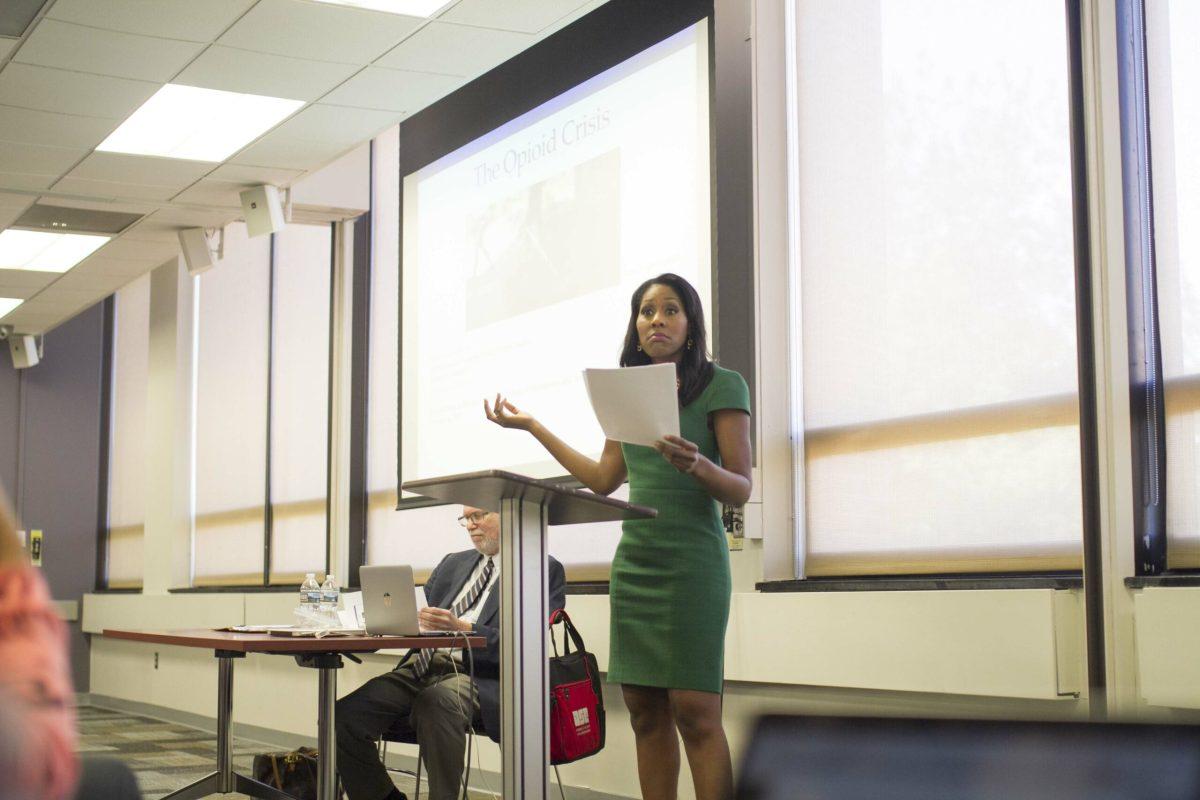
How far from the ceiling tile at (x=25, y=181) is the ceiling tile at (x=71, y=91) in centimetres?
97

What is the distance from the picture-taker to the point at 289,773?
449cm

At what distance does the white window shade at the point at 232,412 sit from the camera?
303 inches

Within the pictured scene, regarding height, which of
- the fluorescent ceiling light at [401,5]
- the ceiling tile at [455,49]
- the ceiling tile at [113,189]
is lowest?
the ceiling tile at [113,189]

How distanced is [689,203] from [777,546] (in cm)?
116

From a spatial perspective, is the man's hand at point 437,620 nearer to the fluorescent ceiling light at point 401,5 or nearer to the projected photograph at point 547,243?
the projected photograph at point 547,243

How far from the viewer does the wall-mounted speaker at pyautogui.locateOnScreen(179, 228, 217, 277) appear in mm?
6859

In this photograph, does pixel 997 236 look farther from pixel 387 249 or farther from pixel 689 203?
pixel 387 249

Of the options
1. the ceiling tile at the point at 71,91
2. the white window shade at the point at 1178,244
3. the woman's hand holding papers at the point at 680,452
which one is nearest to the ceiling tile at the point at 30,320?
the ceiling tile at the point at 71,91

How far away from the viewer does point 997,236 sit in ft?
10.5

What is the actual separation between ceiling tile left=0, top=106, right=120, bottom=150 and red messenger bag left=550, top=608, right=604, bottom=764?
3202mm

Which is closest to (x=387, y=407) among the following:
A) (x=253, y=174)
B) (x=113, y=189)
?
(x=253, y=174)

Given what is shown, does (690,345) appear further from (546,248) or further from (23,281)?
(23,281)

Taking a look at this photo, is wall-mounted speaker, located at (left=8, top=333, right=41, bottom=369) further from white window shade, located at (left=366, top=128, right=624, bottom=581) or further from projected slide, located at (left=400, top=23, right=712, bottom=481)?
projected slide, located at (left=400, top=23, right=712, bottom=481)

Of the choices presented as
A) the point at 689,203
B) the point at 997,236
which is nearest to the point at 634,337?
the point at 997,236
